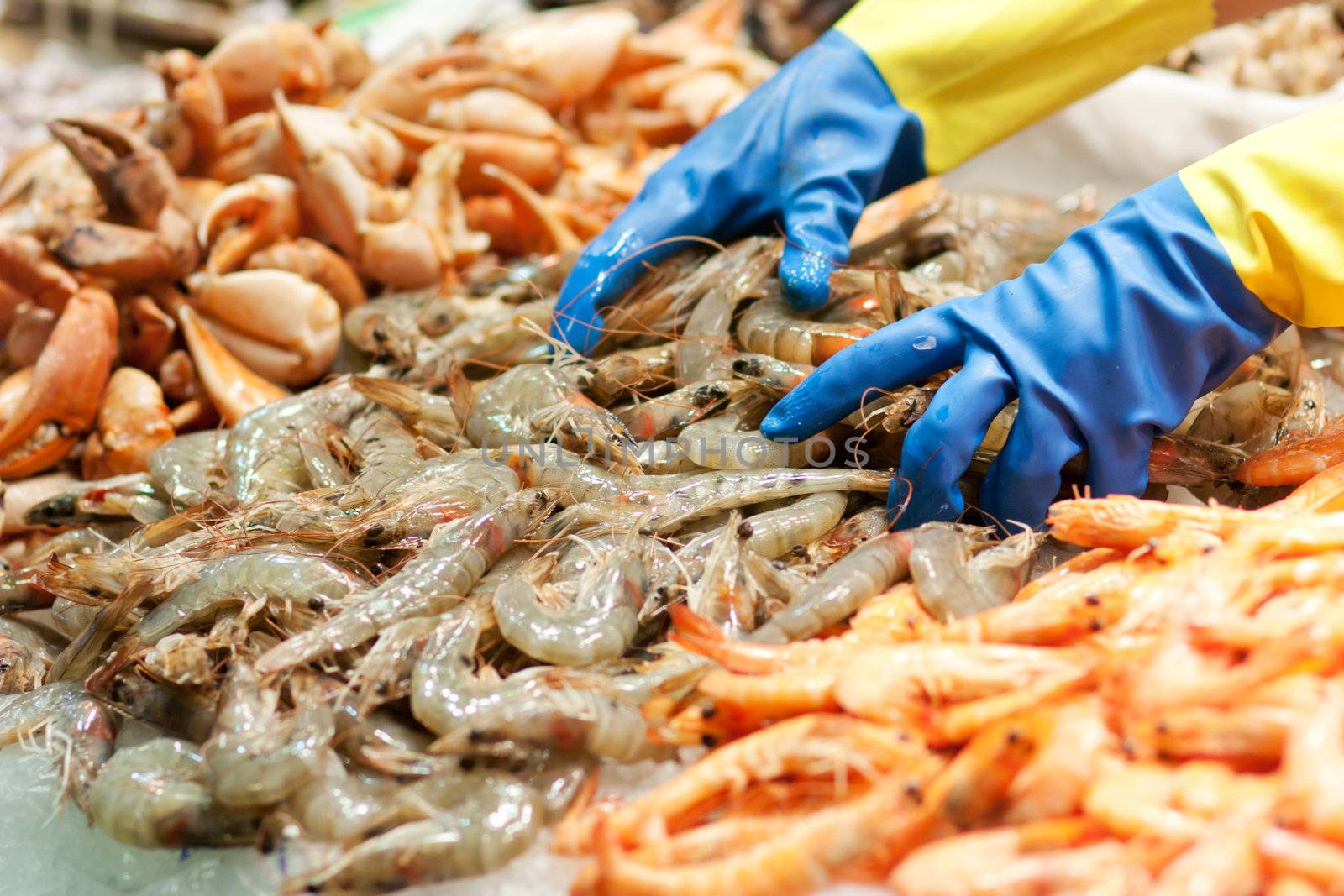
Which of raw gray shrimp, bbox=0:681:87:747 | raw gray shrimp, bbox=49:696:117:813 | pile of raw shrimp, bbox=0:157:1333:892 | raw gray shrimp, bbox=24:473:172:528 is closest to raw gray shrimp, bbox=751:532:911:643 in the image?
pile of raw shrimp, bbox=0:157:1333:892

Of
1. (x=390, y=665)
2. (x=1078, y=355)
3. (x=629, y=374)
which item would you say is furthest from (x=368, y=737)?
(x=1078, y=355)

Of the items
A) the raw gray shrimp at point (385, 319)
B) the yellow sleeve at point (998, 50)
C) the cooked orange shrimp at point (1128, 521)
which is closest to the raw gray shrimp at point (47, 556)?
the raw gray shrimp at point (385, 319)

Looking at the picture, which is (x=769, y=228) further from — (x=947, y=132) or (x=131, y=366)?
(x=131, y=366)

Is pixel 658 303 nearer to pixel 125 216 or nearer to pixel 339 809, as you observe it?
pixel 339 809

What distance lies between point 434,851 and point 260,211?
2173 millimetres

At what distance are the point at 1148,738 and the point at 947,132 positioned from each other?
201cm

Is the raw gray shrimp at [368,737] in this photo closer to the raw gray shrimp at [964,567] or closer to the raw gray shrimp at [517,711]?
the raw gray shrimp at [517,711]

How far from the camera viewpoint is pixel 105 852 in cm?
155

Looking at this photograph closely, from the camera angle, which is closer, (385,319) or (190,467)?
(190,467)

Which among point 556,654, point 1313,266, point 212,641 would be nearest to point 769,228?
point 1313,266

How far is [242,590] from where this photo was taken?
5.80 feet

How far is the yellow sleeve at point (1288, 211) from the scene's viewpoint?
175cm

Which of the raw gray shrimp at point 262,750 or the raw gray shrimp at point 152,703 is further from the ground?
the raw gray shrimp at point 262,750

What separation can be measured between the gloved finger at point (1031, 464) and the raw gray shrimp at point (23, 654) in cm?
192
